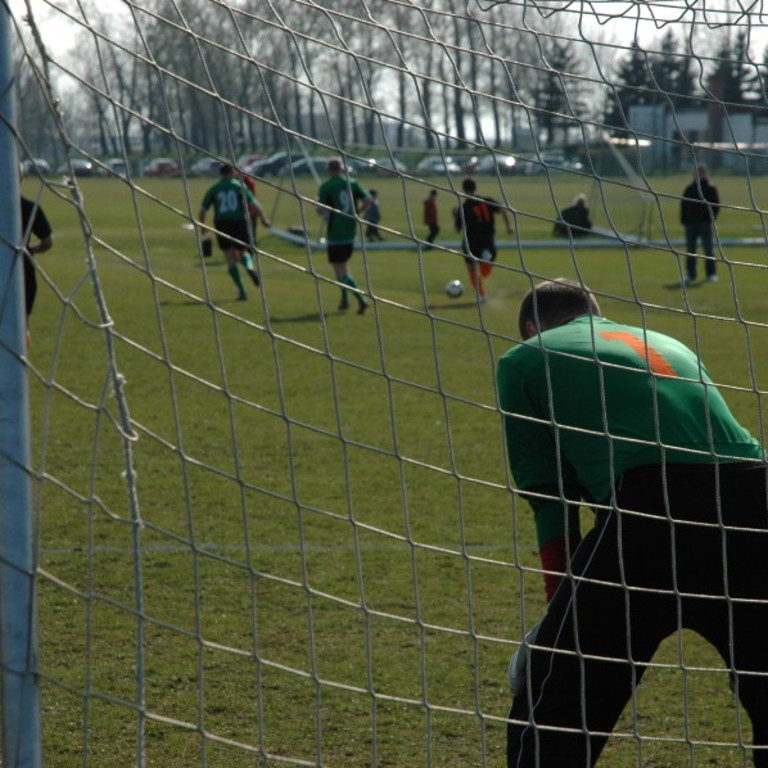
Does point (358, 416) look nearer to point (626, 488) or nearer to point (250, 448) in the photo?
point (250, 448)

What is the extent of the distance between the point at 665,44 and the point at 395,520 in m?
5.06

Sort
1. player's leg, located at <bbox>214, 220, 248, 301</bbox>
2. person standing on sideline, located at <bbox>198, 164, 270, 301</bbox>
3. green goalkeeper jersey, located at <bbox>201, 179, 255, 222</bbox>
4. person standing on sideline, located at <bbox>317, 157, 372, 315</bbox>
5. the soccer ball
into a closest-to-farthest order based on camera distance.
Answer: person standing on sideline, located at <bbox>317, 157, 372, 315</bbox>, person standing on sideline, located at <bbox>198, 164, 270, 301</bbox>, green goalkeeper jersey, located at <bbox>201, 179, 255, 222</bbox>, player's leg, located at <bbox>214, 220, 248, 301</bbox>, the soccer ball

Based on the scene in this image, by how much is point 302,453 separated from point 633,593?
4.63m

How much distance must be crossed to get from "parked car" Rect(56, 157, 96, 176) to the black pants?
148 centimetres

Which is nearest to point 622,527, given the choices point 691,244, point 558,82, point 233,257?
point 558,82

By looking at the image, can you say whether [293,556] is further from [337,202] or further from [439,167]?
[337,202]

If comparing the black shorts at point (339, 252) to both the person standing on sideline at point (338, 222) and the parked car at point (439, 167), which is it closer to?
the person standing on sideline at point (338, 222)

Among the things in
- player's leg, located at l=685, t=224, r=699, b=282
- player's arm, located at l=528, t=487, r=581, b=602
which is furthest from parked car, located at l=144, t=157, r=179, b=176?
player's leg, located at l=685, t=224, r=699, b=282

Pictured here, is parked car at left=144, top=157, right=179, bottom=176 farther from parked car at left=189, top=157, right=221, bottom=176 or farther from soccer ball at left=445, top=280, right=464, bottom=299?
soccer ball at left=445, top=280, right=464, bottom=299

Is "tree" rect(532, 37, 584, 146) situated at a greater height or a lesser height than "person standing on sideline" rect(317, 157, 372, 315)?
greater

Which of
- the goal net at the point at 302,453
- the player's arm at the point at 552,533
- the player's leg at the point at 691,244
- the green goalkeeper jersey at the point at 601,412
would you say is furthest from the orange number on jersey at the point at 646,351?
the player's leg at the point at 691,244

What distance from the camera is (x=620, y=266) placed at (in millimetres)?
21984

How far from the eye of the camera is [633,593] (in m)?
2.89

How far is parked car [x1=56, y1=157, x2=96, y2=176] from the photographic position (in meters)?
2.45
